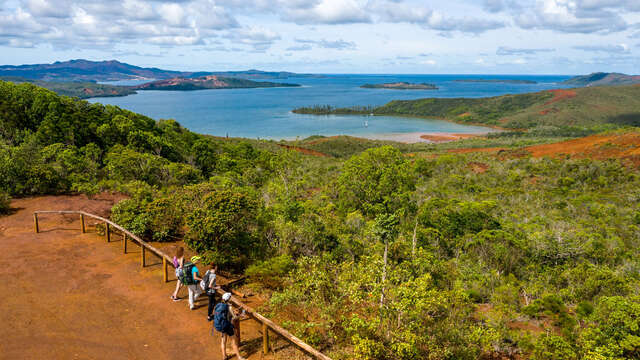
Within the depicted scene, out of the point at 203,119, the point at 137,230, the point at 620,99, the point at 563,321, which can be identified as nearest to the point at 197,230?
the point at 137,230

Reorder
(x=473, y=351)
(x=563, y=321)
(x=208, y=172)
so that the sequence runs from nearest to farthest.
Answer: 1. (x=473, y=351)
2. (x=563, y=321)
3. (x=208, y=172)

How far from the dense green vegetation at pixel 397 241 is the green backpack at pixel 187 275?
1.97 meters

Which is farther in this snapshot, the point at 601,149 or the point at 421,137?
the point at 421,137

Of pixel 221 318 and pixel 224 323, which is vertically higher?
pixel 221 318

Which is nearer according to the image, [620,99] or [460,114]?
[620,99]

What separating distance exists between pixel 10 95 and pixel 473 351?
39083 mm

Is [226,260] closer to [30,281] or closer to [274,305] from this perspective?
[274,305]

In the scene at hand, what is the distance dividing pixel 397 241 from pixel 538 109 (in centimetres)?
13048


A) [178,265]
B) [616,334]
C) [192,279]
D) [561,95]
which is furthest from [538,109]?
[192,279]

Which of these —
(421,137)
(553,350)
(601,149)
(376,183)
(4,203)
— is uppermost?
(601,149)

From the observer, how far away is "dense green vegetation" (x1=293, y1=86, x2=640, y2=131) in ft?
348

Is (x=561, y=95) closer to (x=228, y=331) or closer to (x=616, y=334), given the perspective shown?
(x=616, y=334)

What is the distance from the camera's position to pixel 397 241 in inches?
521

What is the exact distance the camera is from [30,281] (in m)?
10.4
